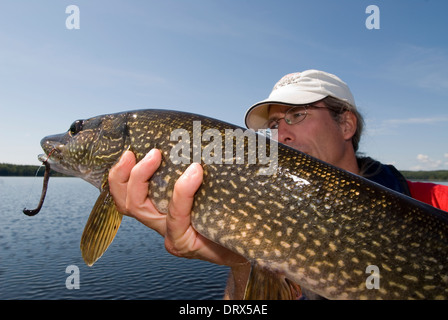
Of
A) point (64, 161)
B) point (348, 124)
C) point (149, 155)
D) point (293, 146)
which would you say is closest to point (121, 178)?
point (149, 155)

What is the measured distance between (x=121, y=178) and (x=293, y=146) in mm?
2105

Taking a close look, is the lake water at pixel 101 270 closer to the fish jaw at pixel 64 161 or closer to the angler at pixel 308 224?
the fish jaw at pixel 64 161

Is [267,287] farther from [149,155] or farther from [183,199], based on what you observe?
[149,155]

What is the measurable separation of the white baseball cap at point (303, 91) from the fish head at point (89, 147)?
5.99 feet

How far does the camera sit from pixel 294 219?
7.64ft

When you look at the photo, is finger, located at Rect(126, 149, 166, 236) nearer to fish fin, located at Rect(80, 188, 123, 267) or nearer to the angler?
the angler

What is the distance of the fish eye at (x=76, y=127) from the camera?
11.0 ft

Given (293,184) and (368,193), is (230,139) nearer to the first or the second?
(293,184)

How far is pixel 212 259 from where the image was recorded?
3084 millimetres

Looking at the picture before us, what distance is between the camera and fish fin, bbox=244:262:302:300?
7.62 ft

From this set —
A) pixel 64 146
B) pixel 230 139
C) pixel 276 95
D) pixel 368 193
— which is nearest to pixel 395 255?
pixel 368 193

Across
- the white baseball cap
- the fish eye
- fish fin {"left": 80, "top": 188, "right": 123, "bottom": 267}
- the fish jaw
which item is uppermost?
the white baseball cap

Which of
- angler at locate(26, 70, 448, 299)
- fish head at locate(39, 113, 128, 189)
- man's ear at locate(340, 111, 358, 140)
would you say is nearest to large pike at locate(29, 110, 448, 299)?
angler at locate(26, 70, 448, 299)

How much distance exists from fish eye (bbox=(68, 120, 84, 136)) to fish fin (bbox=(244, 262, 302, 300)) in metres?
2.28
